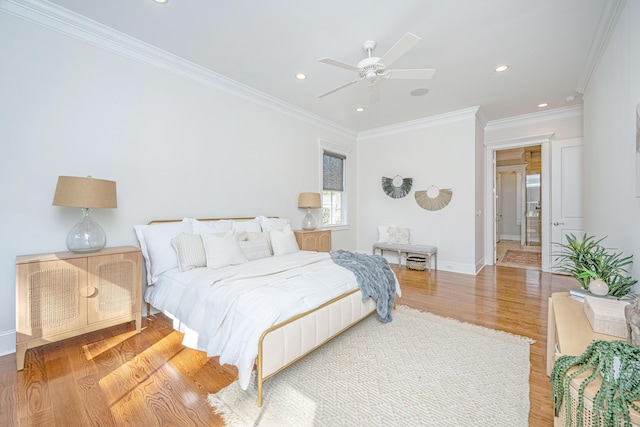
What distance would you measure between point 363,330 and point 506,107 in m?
4.53

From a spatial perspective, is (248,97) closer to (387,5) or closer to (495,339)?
(387,5)

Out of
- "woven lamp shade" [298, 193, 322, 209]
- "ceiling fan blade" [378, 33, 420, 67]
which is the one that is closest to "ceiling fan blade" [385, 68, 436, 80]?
"ceiling fan blade" [378, 33, 420, 67]


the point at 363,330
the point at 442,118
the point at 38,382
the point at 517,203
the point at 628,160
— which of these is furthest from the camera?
the point at 517,203

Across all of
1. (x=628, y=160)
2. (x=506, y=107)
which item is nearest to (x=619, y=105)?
(x=628, y=160)

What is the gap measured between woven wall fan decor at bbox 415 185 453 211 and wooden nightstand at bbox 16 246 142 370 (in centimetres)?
475

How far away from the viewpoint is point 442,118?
5.04m

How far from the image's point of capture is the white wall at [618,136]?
1.95 meters

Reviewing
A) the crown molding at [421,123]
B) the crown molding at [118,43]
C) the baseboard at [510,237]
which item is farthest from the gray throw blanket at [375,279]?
the baseboard at [510,237]

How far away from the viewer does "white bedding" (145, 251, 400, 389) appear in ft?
5.62

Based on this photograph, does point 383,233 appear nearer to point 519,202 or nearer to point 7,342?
point 7,342

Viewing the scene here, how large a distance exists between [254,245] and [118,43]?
249 cm

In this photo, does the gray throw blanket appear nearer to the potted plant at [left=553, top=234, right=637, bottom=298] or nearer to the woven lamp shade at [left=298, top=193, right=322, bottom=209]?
the potted plant at [left=553, top=234, right=637, bottom=298]

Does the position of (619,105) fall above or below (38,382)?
above

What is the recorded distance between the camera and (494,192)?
5559 millimetres
